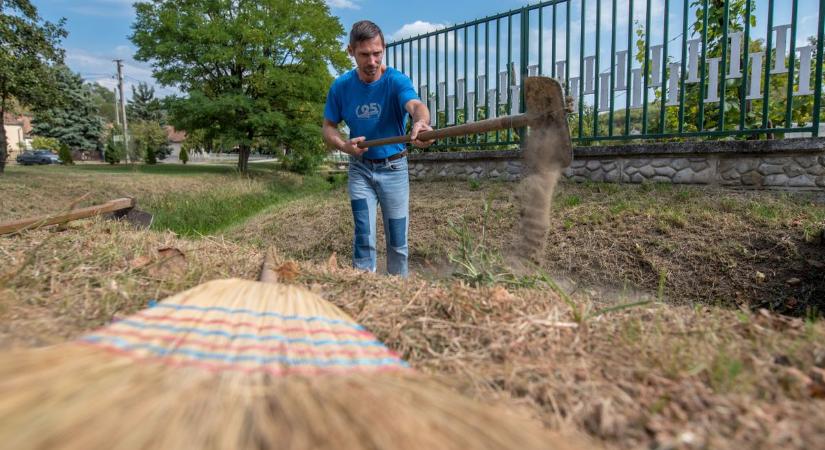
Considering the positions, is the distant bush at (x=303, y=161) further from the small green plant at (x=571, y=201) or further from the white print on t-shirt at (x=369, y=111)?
the white print on t-shirt at (x=369, y=111)

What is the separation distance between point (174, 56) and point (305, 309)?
55.4 feet

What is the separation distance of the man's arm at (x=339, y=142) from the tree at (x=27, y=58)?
359 inches

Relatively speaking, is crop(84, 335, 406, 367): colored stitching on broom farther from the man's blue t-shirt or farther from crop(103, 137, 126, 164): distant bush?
crop(103, 137, 126, 164): distant bush

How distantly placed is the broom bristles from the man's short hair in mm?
2524

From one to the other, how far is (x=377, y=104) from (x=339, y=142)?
1.31ft

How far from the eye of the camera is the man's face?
3342 millimetres

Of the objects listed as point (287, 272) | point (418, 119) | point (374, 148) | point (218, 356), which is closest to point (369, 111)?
point (374, 148)

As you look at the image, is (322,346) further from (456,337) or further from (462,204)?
(462,204)

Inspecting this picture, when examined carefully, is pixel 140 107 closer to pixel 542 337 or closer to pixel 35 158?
pixel 35 158

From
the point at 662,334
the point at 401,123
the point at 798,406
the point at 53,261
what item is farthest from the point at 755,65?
the point at 53,261

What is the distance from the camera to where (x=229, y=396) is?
3.11ft

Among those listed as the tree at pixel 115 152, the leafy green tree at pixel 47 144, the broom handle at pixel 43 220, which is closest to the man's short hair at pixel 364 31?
the broom handle at pixel 43 220

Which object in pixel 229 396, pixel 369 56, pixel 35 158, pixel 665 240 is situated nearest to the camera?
pixel 229 396

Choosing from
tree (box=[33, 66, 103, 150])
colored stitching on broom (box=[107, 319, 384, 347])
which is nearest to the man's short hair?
colored stitching on broom (box=[107, 319, 384, 347])
